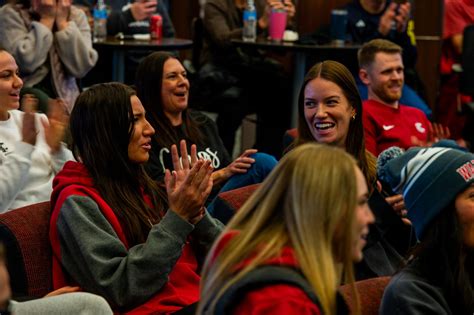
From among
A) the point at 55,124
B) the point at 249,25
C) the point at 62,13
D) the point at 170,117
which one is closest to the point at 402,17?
the point at 249,25

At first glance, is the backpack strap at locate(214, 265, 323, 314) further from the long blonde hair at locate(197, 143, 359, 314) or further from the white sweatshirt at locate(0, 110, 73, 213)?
the white sweatshirt at locate(0, 110, 73, 213)

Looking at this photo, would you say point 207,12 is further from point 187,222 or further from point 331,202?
point 331,202

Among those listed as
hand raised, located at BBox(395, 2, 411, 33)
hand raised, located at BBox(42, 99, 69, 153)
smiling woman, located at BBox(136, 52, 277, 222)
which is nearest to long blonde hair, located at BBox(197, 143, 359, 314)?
hand raised, located at BBox(42, 99, 69, 153)

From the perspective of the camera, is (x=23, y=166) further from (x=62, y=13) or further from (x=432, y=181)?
(x=62, y=13)

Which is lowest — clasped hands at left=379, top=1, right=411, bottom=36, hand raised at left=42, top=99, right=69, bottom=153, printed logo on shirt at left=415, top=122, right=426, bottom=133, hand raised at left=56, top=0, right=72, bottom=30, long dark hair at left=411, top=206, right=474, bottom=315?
printed logo on shirt at left=415, top=122, right=426, bottom=133

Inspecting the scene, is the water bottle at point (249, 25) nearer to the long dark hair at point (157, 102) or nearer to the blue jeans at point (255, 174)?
the long dark hair at point (157, 102)

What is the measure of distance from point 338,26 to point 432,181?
426 centimetres

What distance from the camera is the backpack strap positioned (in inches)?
72.2

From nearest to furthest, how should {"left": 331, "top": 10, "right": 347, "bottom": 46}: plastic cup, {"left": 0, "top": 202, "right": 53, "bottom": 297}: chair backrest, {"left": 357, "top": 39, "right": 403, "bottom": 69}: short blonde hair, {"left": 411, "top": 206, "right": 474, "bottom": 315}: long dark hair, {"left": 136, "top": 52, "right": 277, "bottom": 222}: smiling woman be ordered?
{"left": 411, "top": 206, "right": 474, "bottom": 315}: long dark hair < {"left": 0, "top": 202, "right": 53, "bottom": 297}: chair backrest < {"left": 136, "top": 52, "right": 277, "bottom": 222}: smiling woman < {"left": 357, "top": 39, "right": 403, "bottom": 69}: short blonde hair < {"left": 331, "top": 10, "right": 347, "bottom": 46}: plastic cup

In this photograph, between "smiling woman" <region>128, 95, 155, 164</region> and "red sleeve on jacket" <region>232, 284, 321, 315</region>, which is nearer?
"red sleeve on jacket" <region>232, 284, 321, 315</region>

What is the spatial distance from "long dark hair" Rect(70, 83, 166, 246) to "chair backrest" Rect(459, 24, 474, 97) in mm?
4357

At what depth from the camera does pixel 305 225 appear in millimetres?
1866

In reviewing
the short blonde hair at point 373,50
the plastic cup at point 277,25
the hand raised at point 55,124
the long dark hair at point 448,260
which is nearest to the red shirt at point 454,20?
the plastic cup at point 277,25

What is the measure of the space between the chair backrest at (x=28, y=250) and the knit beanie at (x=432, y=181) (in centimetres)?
106
